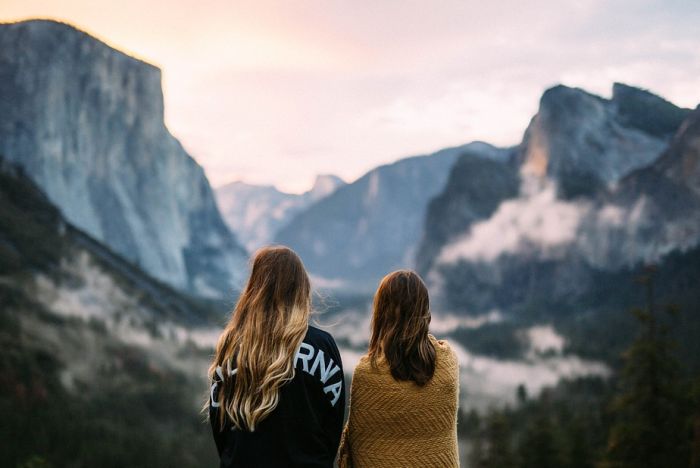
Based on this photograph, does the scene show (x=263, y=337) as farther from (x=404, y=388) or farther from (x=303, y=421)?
(x=404, y=388)

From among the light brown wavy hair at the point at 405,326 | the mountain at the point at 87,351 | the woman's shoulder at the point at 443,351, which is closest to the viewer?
the light brown wavy hair at the point at 405,326

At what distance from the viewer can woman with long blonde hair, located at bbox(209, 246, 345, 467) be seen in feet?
18.2

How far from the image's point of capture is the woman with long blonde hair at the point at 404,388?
6.12m

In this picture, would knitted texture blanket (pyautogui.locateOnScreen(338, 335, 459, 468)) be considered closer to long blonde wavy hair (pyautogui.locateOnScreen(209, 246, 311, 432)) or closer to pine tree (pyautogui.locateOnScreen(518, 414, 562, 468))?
long blonde wavy hair (pyautogui.locateOnScreen(209, 246, 311, 432))

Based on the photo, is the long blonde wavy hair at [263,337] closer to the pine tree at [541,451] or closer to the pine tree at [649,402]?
the pine tree at [649,402]

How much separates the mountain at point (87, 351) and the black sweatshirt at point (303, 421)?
151ft

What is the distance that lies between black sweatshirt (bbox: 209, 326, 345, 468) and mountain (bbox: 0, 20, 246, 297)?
14704 cm

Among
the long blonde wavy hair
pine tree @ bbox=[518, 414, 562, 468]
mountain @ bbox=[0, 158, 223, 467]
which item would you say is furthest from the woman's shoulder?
pine tree @ bbox=[518, 414, 562, 468]

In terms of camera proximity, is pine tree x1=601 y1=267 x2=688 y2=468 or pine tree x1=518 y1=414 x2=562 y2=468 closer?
pine tree x1=601 y1=267 x2=688 y2=468

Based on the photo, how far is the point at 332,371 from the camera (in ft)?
18.8

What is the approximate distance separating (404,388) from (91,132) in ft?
575

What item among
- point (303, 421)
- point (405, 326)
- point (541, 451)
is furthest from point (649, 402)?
point (541, 451)

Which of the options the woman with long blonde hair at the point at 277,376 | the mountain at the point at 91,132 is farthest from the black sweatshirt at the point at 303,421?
the mountain at the point at 91,132

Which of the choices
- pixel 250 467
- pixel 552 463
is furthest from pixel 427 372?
pixel 552 463
